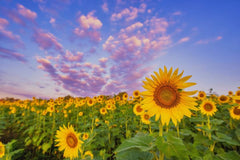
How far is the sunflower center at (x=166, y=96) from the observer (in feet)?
6.14

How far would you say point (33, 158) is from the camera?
494 cm

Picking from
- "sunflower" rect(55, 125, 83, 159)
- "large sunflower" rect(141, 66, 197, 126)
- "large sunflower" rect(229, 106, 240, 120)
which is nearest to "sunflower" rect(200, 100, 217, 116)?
"large sunflower" rect(229, 106, 240, 120)

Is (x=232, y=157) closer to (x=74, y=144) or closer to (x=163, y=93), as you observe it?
(x=163, y=93)

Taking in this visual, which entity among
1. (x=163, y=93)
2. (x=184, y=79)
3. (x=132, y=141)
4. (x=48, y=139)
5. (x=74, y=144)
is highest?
(x=184, y=79)

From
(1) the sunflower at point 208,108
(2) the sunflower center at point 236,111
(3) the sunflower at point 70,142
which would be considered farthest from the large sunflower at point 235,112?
(3) the sunflower at point 70,142

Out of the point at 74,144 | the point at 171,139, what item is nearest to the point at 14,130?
the point at 74,144

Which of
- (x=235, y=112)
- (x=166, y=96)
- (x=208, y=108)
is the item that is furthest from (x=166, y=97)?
(x=235, y=112)

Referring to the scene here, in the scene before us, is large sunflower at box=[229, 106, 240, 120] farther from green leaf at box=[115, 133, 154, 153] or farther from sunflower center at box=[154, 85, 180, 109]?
green leaf at box=[115, 133, 154, 153]

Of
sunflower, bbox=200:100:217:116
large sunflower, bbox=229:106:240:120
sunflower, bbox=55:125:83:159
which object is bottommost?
sunflower, bbox=55:125:83:159

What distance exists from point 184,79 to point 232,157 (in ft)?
5.34

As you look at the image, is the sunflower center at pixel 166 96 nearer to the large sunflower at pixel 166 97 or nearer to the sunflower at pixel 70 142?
the large sunflower at pixel 166 97

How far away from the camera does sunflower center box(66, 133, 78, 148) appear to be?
2301 millimetres

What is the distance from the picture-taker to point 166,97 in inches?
74.0

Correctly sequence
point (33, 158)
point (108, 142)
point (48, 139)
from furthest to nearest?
point (48, 139), point (33, 158), point (108, 142)
